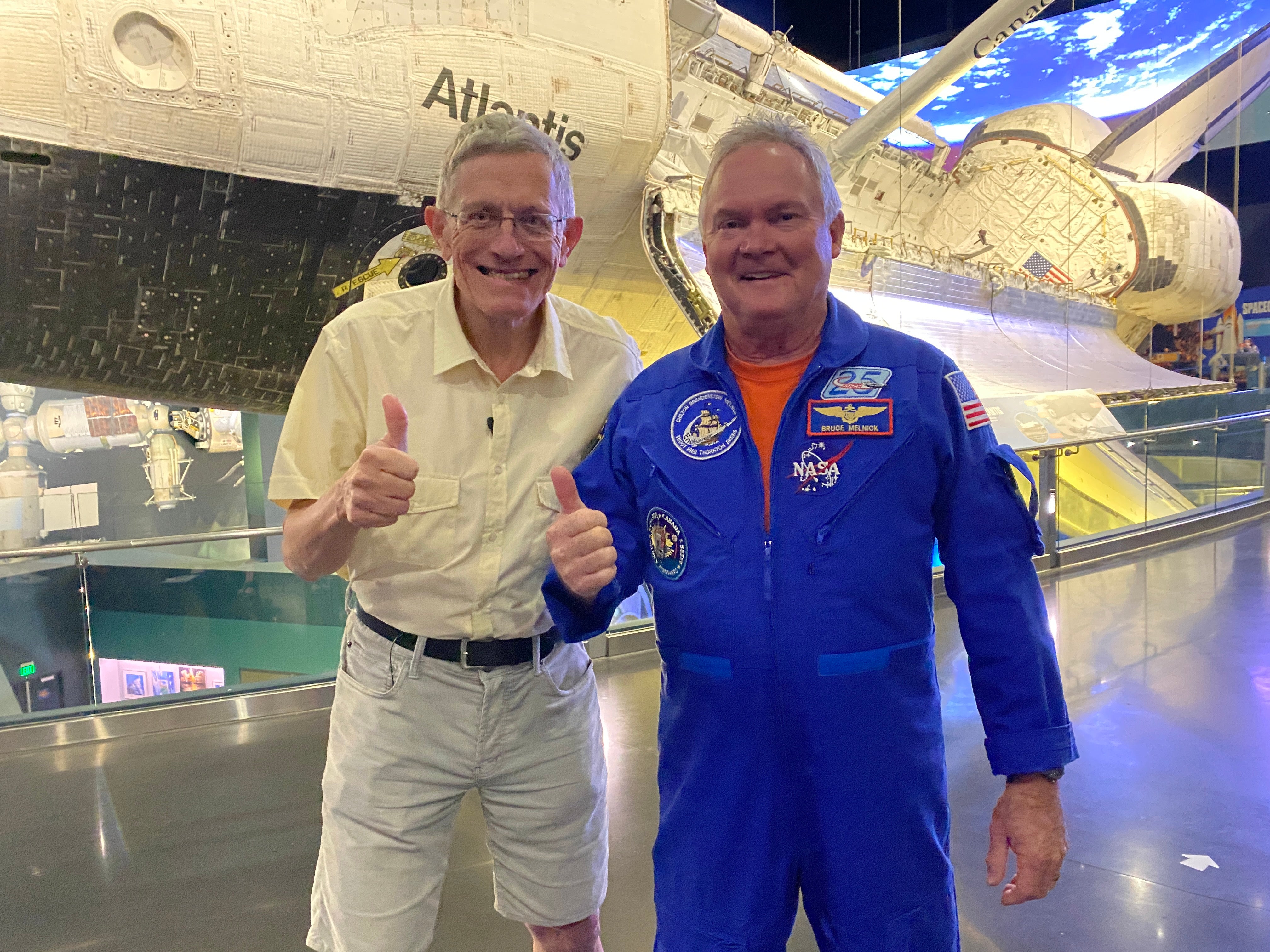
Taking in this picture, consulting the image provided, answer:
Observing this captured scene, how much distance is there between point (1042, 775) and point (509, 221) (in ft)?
3.69

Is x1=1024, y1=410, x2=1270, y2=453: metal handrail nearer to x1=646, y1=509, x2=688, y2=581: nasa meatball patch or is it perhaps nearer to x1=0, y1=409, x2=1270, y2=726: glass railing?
x1=0, y1=409, x2=1270, y2=726: glass railing

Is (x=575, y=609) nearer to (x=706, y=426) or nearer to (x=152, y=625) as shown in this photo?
(x=706, y=426)

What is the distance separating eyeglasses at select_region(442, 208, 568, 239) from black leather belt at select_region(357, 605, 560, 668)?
2.12ft

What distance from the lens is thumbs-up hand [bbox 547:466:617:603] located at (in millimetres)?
1142

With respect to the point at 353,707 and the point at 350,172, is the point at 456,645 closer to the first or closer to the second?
the point at 353,707

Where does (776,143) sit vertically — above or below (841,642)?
above

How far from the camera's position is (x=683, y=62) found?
267 inches

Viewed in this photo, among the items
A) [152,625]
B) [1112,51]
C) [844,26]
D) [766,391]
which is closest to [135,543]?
[152,625]

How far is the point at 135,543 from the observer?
3.44 m

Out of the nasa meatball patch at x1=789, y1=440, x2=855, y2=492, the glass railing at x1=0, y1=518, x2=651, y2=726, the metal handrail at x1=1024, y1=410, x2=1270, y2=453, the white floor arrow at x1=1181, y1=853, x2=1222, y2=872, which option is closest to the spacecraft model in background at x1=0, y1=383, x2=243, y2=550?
→ the glass railing at x1=0, y1=518, x2=651, y2=726

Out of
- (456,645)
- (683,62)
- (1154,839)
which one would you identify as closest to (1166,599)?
(1154,839)

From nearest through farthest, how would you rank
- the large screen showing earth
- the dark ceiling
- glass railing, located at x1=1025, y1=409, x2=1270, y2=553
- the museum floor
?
the museum floor → glass railing, located at x1=1025, y1=409, x2=1270, y2=553 → the large screen showing earth → the dark ceiling

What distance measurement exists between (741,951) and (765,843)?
0.52 feet

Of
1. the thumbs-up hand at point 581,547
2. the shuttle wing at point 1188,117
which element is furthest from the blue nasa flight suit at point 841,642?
the shuttle wing at point 1188,117
